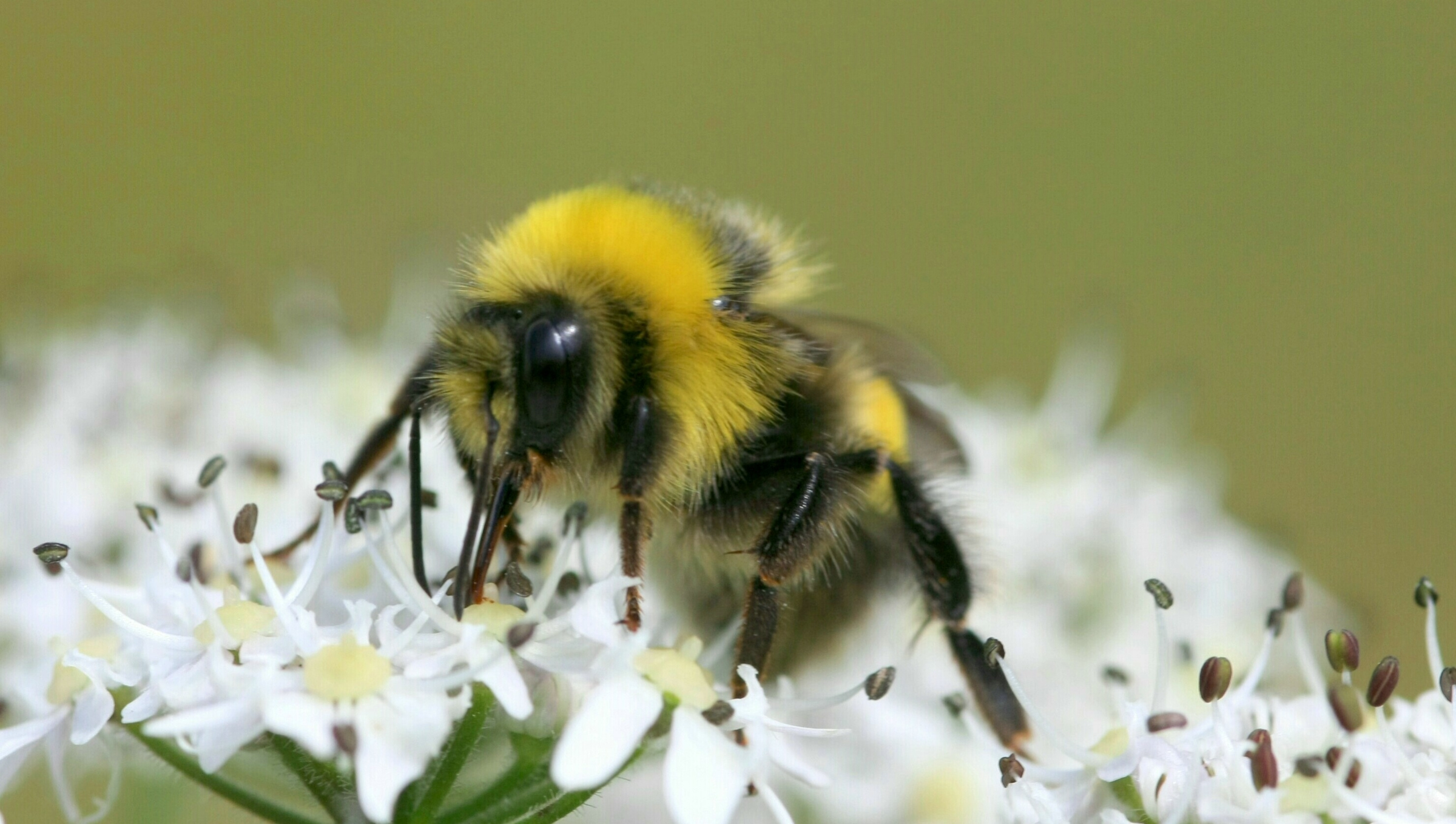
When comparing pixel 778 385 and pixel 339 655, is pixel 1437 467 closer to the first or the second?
pixel 778 385

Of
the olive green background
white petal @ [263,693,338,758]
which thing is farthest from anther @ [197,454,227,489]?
the olive green background

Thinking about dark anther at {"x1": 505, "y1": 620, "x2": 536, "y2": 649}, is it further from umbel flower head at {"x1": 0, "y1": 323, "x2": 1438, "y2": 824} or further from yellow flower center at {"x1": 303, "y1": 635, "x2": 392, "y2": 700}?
yellow flower center at {"x1": 303, "y1": 635, "x2": 392, "y2": 700}

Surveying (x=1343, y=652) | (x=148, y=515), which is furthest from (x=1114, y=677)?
(x=148, y=515)

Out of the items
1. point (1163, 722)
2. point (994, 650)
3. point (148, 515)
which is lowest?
point (148, 515)

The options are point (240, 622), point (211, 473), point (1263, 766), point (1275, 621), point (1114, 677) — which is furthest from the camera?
point (1114, 677)

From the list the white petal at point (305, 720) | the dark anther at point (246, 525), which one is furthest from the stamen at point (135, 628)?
the white petal at point (305, 720)

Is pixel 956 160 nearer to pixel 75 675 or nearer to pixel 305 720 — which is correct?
pixel 75 675
